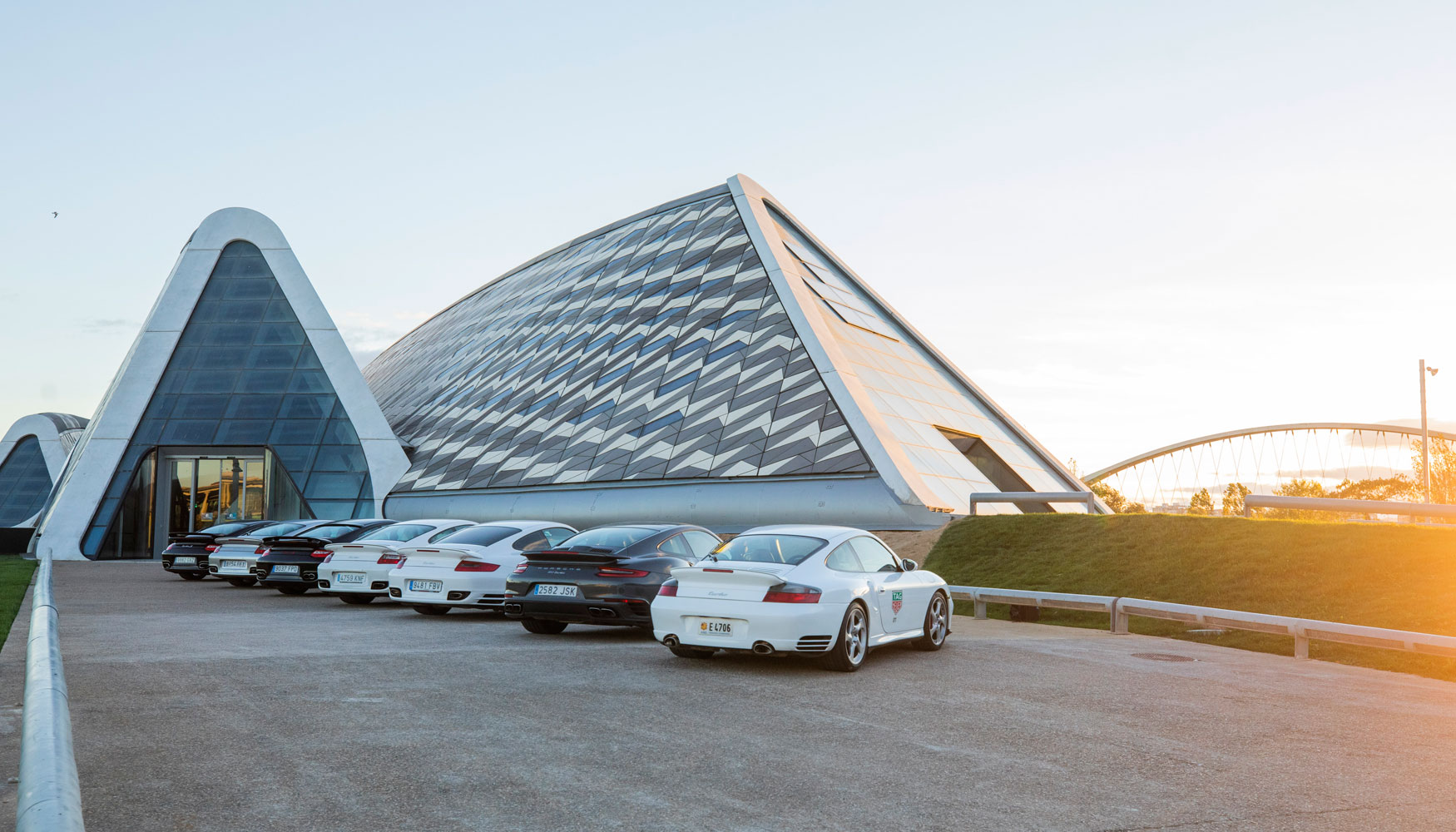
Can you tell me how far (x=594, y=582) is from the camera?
500 inches

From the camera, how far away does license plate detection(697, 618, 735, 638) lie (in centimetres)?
1023

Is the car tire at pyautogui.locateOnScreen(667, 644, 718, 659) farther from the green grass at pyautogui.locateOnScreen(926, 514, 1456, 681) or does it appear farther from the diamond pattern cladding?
the diamond pattern cladding

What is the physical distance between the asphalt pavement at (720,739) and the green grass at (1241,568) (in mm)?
2084

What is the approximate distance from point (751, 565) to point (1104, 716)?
144 inches

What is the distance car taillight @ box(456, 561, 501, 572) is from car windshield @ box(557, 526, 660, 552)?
5.77ft

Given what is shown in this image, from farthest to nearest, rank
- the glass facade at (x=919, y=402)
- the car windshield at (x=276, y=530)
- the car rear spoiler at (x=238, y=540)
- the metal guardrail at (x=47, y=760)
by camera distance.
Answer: the glass facade at (x=919, y=402) < the car windshield at (x=276, y=530) < the car rear spoiler at (x=238, y=540) < the metal guardrail at (x=47, y=760)

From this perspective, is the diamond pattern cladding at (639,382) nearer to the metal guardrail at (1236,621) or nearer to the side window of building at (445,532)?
the metal guardrail at (1236,621)

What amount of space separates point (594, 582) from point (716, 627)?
2820 mm

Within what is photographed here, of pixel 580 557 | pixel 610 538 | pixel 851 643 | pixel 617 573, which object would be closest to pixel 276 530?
pixel 610 538

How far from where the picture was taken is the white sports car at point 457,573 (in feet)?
49.6

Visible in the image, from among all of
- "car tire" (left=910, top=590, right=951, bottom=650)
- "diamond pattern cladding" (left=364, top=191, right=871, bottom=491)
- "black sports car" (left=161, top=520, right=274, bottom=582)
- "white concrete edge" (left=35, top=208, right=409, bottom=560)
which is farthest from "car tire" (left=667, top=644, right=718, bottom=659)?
"white concrete edge" (left=35, top=208, right=409, bottom=560)

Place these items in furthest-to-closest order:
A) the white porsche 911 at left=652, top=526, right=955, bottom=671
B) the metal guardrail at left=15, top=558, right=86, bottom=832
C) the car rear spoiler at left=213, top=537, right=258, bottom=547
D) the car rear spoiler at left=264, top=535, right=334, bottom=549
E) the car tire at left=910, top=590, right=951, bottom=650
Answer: the car rear spoiler at left=213, top=537, right=258, bottom=547 → the car rear spoiler at left=264, top=535, right=334, bottom=549 → the car tire at left=910, top=590, right=951, bottom=650 → the white porsche 911 at left=652, top=526, right=955, bottom=671 → the metal guardrail at left=15, top=558, right=86, bottom=832

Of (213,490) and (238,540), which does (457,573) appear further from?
(213,490)

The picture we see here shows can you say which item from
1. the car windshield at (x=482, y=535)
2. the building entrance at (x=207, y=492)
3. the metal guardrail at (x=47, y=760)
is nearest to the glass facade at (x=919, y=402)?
the car windshield at (x=482, y=535)
